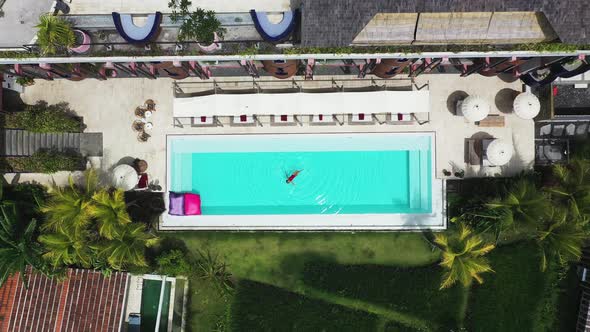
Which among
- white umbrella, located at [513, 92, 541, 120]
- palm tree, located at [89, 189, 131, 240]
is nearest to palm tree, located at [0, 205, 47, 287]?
palm tree, located at [89, 189, 131, 240]

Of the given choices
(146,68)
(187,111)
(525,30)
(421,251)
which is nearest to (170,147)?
(187,111)

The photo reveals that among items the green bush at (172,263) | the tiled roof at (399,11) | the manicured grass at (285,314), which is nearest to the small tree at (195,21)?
the tiled roof at (399,11)

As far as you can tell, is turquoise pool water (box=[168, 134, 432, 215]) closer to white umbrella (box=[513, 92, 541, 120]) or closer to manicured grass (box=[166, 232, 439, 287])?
manicured grass (box=[166, 232, 439, 287])

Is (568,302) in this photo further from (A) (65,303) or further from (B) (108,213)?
(A) (65,303)

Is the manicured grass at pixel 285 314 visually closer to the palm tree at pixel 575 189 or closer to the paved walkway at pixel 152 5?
the palm tree at pixel 575 189

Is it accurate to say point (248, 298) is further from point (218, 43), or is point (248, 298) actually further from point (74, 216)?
point (218, 43)
